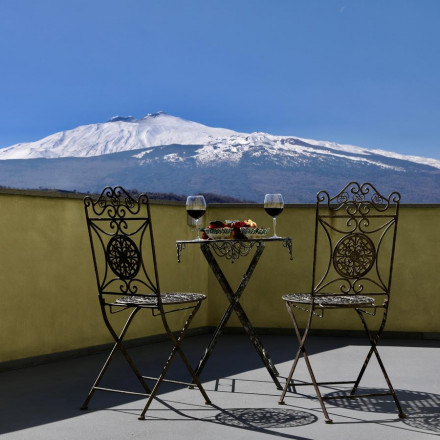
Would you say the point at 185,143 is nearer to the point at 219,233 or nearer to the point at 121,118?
the point at 121,118

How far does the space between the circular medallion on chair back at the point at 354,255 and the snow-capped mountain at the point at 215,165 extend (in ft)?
92.3

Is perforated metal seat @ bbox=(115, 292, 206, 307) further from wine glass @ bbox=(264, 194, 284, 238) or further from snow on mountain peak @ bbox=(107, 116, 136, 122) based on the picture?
snow on mountain peak @ bbox=(107, 116, 136, 122)

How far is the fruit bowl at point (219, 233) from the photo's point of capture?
11.5 feet

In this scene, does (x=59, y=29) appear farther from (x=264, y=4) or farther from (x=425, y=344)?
(x=425, y=344)

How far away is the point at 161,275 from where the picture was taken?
5250mm

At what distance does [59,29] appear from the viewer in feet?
118

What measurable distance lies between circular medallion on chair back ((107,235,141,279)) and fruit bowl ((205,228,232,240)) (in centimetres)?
51

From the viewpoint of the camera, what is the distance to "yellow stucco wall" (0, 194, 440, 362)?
418cm

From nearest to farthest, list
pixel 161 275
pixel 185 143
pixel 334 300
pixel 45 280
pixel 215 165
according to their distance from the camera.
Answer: pixel 334 300 < pixel 45 280 < pixel 161 275 < pixel 215 165 < pixel 185 143

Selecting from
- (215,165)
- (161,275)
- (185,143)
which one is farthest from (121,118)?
(161,275)

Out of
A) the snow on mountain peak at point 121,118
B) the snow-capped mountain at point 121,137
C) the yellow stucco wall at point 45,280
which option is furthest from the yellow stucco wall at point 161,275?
the snow on mountain peak at point 121,118

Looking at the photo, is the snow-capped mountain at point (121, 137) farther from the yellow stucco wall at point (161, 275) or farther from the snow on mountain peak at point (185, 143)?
the yellow stucco wall at point (161, 275)

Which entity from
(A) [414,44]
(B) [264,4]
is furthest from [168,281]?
(A) [414,44]

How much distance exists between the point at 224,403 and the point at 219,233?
0.86 metres
